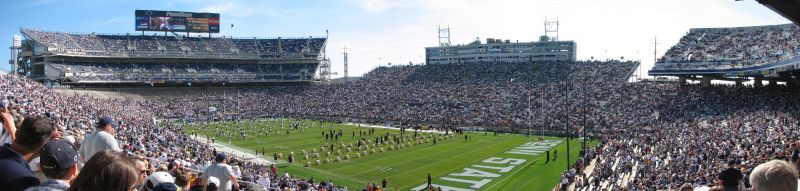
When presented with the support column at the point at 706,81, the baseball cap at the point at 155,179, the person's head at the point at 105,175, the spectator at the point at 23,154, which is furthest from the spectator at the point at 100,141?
the support column at the point at 706,81

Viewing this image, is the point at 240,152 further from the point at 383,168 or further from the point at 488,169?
the point at 488,169

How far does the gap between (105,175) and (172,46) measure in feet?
280

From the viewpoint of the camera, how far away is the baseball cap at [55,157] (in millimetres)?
3311

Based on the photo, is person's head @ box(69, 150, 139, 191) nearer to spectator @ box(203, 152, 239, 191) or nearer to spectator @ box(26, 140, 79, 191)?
spectator @ box(26, 140, 79, 191)

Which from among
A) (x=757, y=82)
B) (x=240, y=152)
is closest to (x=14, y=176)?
(x=240, y=152)

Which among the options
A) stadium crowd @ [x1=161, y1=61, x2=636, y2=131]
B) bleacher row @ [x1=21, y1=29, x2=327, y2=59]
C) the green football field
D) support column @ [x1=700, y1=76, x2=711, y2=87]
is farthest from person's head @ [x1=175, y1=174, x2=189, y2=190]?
bleacher row @ [x1=21, y1=29, x2=327, y2=59]

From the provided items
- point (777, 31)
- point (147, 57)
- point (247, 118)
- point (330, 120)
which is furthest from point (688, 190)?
point (147, 57)

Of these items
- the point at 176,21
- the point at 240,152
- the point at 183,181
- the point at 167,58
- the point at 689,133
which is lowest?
the point at 240,152

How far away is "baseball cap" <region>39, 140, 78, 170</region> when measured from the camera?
3.31m

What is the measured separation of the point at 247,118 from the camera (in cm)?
6419

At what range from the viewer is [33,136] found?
3.80 meters

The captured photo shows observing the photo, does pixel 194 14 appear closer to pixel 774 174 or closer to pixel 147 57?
pixel 147 57

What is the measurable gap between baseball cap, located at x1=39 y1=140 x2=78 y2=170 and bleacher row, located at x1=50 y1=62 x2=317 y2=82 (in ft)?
244

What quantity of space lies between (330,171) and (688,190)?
85.9ft
